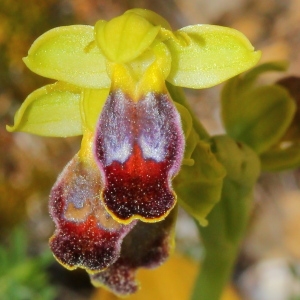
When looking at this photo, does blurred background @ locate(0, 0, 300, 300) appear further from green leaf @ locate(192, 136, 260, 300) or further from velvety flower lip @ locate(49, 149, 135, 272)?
velvety flower lip @ locate(49, 149, 135, 272)

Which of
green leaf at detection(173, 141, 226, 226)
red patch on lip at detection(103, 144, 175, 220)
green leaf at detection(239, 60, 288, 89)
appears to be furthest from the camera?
green leaf at detection(239, 60, 288, 89)

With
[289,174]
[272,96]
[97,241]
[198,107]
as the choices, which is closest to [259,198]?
[289,174]

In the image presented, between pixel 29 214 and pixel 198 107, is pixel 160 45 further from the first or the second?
pixel 198 107

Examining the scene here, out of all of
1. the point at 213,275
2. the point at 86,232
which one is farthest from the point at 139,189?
the point at 213,275

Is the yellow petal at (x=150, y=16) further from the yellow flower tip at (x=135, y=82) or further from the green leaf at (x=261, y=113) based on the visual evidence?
the green leaf at (x=261, y=113)

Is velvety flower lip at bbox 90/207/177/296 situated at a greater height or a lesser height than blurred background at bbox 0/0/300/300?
greater

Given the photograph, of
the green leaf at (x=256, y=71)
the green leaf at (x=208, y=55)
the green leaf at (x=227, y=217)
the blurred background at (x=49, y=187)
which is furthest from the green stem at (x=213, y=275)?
the blurred background at (x=49, y=187)

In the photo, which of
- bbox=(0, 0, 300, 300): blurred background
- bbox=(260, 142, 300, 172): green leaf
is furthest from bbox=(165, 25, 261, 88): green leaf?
bbox=(0, 0, 300, 300): blurred background
